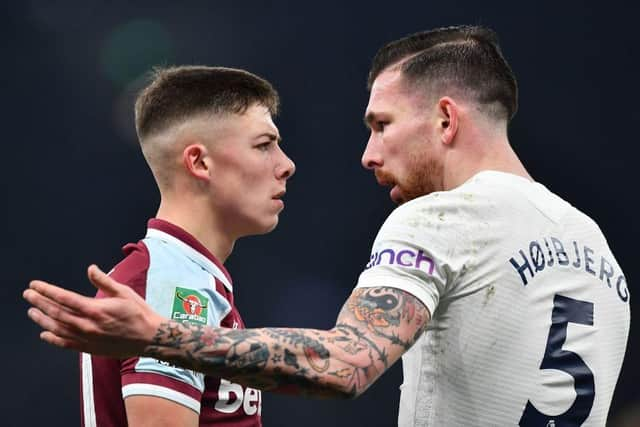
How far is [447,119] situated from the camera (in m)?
1.82

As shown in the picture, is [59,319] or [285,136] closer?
[59,319]

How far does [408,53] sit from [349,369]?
0.93m

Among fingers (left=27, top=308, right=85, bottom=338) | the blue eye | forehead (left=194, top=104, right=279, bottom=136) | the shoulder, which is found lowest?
fingers (left=27, top=308, right=85, bottom=338)

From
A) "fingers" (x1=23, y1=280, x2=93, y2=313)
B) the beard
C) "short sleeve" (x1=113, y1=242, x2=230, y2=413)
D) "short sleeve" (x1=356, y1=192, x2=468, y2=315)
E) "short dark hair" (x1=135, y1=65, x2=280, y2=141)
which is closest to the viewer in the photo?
"fingers" (x1=23, y1=280, x2=93, y2=313)

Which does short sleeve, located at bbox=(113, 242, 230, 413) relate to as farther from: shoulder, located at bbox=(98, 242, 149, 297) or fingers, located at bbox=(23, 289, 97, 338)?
fingers, located at bbox=(23, 289, 97, 338)

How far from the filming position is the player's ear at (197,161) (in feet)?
6.91

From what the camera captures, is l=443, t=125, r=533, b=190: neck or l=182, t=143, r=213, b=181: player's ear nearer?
l=443, t=125, r=533, b=190: neck

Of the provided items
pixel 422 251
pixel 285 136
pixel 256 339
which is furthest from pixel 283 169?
pixel 285 136

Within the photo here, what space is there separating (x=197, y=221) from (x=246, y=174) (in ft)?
0.57

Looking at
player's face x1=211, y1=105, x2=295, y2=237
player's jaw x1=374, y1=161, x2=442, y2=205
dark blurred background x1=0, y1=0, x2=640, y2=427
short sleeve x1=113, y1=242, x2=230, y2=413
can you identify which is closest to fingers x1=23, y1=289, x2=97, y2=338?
short sleeve x1=113, y1=242, x2=230, y2=413

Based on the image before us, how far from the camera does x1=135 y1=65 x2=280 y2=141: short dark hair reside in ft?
7.13

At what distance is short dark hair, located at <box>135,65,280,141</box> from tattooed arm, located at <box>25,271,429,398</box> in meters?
0.95

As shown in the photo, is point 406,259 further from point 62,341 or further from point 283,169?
point 283,169

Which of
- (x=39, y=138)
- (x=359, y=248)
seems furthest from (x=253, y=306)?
(x=39, y=138)
